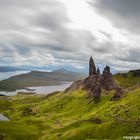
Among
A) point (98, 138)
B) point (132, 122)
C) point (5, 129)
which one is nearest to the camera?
point (98, 138)

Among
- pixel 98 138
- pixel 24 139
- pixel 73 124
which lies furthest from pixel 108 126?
pixel 24 139

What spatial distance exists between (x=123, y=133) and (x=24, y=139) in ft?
194

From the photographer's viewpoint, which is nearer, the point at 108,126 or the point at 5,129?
the point at 108,126

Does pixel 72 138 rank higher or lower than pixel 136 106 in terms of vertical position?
lower

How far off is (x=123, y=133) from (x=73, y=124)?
4966 centimetres

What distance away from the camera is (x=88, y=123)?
18100cm

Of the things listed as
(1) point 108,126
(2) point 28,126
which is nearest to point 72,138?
(1) point 108,126

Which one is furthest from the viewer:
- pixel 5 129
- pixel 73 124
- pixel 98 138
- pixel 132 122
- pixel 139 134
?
pixel 73 124

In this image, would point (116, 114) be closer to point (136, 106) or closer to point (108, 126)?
point (136, 106)

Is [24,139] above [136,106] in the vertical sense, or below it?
below

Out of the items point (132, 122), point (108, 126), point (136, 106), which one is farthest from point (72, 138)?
point (136, 106)

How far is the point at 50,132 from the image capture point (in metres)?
184

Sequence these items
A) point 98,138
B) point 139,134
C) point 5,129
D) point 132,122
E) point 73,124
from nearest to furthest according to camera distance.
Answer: point 139,134 < point 98,138 < point 132,122 < point 5,129 < point 73,124

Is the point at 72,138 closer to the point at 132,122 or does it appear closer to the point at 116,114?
the point at 132,122
